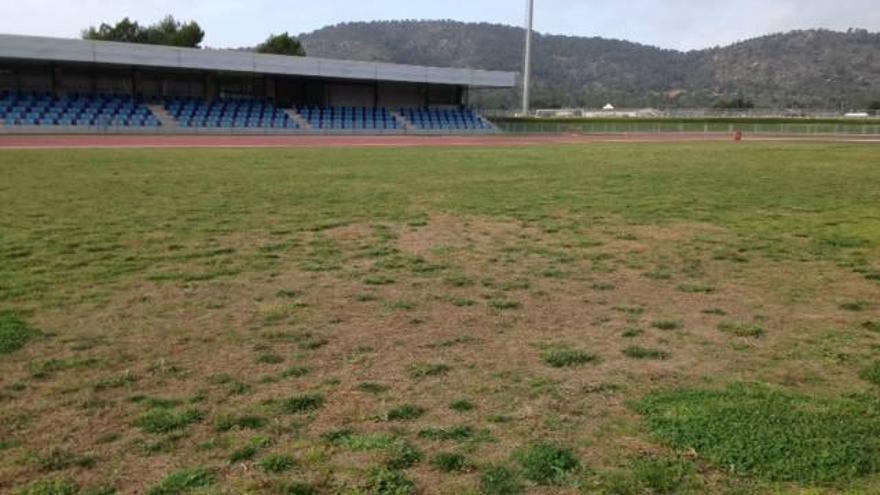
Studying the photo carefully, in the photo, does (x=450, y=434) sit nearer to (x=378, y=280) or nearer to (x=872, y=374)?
(x=872, y=374)

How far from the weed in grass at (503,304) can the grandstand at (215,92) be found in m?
44.2

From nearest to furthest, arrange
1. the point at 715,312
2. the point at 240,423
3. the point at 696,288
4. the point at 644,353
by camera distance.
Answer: the point at 240,423 < the point at 644,353 < the point at 715,312 < the point at 696,288

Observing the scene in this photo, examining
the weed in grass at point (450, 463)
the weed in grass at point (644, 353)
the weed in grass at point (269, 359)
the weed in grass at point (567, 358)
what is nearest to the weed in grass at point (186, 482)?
the weed in grass at point (450, 463)

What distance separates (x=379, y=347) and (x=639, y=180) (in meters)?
14.8

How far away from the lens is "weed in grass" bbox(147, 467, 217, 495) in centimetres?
339

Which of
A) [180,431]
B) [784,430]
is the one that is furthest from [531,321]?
[180,431]

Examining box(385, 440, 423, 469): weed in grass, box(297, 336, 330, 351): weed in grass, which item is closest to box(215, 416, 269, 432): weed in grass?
box(385, 440, 423, 469): weed in grass

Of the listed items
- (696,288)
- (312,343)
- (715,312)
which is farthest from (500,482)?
(696,288)

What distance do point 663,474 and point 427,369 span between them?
1891mm

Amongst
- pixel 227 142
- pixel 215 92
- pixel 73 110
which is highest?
pixel 215 92

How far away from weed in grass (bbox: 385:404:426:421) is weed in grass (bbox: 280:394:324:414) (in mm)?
432

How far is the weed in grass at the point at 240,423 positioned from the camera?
409 centimetres

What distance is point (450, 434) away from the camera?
3.98m

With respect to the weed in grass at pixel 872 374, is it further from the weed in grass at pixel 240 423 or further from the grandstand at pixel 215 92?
the grandstand at pixel 215 92
